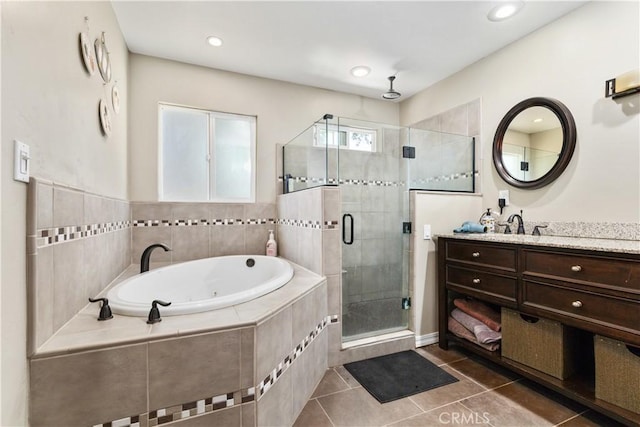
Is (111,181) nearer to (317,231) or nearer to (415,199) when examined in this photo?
(317,231)

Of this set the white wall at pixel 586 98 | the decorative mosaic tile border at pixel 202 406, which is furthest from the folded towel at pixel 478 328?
the decorative mosaic tile border at pixel 202 406

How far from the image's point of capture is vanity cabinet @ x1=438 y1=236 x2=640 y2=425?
54.4 inches

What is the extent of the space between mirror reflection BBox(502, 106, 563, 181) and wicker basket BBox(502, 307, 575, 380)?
1.11 m

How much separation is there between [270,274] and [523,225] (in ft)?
6.77

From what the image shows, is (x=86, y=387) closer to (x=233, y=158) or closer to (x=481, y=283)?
(x=481, y=283)

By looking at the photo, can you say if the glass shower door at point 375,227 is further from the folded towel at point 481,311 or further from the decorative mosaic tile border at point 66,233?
the decorative mosaic tile border at point 66,233

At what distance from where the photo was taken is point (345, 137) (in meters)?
2.53

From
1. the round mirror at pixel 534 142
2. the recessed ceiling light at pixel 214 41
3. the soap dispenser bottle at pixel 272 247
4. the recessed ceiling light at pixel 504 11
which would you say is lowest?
the soap dispenser bottle at pixel 272 247

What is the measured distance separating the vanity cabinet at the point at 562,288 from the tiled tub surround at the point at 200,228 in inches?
73.4

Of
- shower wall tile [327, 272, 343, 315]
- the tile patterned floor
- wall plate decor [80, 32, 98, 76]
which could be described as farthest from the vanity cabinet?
wall plate decor [80, 32, 98, 76]

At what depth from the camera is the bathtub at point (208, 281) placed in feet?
5.23

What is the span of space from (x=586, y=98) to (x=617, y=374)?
169 centimetres

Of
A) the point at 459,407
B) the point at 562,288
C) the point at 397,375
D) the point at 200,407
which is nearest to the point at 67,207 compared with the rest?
the point at 200,407

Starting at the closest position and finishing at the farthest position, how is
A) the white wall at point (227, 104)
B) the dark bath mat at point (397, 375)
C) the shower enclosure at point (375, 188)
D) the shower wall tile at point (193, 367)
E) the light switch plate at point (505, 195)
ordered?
the shower wall tile at point (193, 367), the dark bath mat at point (397, 375), the shower enclosure at point (375, 188), the light switch plate at point (505, 195), the white wall at point (227, 104)
